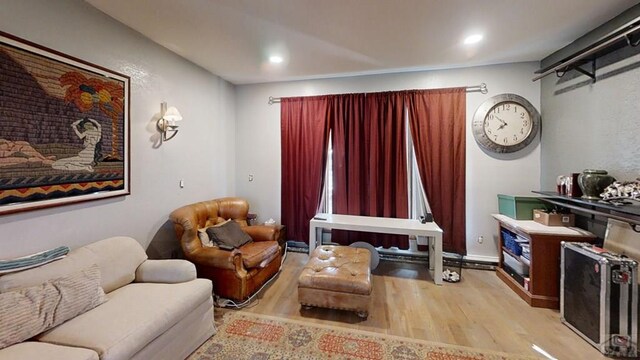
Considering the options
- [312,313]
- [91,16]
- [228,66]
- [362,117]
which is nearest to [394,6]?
[362,117]

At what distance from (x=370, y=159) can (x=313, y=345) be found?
2.56 metres

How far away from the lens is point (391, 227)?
3338 millimetres

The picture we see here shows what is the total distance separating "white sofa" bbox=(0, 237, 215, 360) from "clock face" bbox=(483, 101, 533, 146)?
12.7ft

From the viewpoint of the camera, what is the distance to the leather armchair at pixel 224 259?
2.66 m

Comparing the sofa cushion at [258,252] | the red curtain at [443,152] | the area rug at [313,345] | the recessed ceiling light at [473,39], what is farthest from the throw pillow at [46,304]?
the recessed ceiling light at [473,39]

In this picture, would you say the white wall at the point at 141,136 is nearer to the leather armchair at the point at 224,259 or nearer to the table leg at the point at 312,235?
the leather armchair at the point at 224,259

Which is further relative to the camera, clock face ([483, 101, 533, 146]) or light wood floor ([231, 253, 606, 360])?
clock face ([483, 101, 533, 146])

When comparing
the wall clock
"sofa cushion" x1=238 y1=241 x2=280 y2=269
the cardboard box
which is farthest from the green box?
"sofa cushion" x1=238 y1=241 x2=280 y2=269

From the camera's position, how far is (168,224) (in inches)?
122

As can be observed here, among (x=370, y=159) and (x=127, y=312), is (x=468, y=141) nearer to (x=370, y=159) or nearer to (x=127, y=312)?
(x=370, y=159)

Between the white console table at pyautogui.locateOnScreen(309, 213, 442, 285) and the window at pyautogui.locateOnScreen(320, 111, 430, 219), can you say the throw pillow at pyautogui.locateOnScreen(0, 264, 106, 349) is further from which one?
the window at pyautogui.locateOnScreen(320, 111, 430, 219)

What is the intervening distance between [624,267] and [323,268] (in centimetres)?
237

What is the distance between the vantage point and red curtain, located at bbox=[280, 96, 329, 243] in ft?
13.4

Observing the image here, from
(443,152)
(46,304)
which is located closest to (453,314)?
(443,152)
